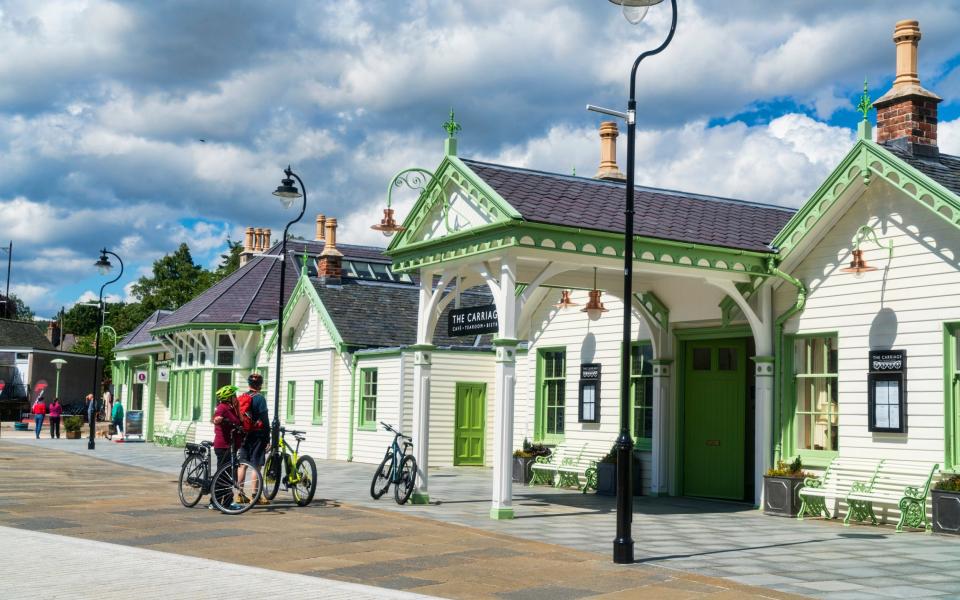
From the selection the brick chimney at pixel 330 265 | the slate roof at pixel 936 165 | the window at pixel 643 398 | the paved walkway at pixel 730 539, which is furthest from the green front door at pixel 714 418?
the brick chimney at pixel 330 265

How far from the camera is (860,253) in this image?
1459 centimetres

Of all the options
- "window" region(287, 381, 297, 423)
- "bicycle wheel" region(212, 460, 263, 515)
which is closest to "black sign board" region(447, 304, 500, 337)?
"bicycle wheel" region(212, 460, 263, 515)

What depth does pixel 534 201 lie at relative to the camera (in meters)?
14.5

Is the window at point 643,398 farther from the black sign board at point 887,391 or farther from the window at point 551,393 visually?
the black sign board at point 887,391

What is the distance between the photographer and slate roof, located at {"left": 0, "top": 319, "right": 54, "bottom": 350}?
6500 cm

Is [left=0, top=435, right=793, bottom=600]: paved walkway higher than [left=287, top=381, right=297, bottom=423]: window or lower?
lower

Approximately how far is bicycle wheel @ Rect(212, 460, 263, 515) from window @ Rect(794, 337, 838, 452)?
800cm

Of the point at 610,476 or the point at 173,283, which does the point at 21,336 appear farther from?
the point at 610,476

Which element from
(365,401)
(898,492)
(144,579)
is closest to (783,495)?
(898,492)

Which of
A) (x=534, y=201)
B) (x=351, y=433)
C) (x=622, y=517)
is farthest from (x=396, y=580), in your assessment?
(x=351, y=433)

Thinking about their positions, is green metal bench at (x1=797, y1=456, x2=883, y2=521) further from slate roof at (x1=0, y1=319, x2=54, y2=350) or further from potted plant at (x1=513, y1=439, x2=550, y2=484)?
slate roof at (x1=0, y1=319, x2=54, y2=350)

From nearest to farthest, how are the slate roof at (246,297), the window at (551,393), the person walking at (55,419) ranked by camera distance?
1. the window at (551,393)
2. the slate roof at (246,297)
3. the person walking at (55,419)

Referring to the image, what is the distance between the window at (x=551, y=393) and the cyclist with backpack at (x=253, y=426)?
25.1ft

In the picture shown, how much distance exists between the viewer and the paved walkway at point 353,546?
8844 millimetres
